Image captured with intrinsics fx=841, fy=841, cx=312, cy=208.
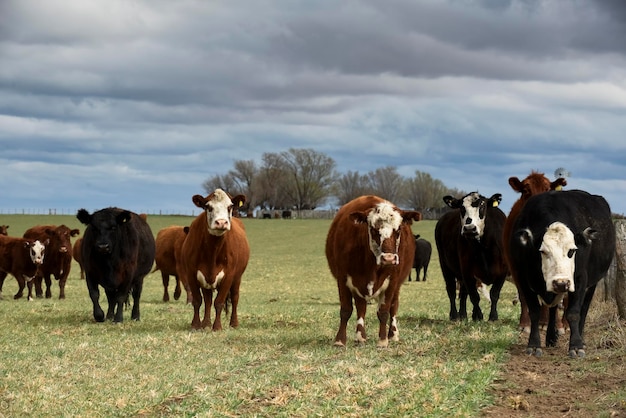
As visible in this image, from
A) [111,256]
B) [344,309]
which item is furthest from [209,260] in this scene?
[344,309]

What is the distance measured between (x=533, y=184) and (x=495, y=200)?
1.32 m

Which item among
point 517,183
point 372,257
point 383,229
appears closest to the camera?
point 383,229

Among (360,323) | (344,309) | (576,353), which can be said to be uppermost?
(344,309)

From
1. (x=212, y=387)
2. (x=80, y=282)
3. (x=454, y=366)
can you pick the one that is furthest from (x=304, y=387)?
(x=80, y=282)

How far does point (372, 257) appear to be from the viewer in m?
11.2

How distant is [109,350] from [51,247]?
1481 centimetres

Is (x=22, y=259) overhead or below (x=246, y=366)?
overhead

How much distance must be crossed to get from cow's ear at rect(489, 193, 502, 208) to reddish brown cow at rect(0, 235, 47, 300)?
14.6 metres

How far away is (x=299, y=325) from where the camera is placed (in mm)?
15031

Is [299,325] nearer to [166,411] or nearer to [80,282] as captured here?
[166,411]

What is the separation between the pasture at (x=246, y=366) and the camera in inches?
310

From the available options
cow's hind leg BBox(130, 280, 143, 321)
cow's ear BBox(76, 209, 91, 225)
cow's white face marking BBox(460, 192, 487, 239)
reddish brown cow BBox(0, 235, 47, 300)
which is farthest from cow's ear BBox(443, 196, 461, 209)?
reddish brown cow BBox(0, 235, 47, 300)

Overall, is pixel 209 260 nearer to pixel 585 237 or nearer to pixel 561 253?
pixel 561 253

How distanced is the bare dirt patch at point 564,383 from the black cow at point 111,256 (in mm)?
7562
